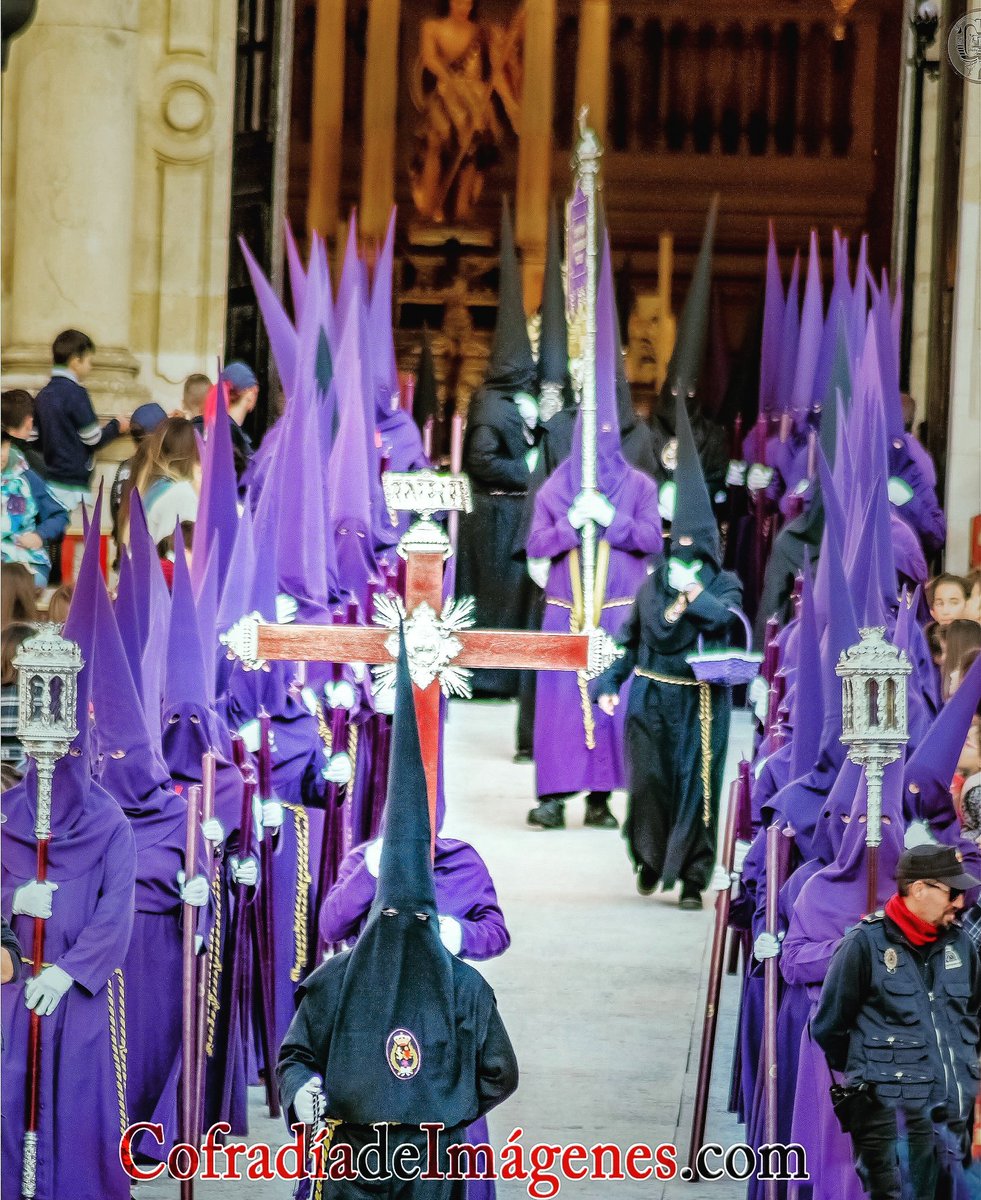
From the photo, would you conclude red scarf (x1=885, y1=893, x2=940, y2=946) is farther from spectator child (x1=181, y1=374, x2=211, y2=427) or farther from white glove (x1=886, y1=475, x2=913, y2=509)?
white glove (x1=886, y1=475, x2=913, y2=509)

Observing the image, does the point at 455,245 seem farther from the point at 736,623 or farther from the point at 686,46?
the point at 736,623

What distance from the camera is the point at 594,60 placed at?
20.1 meters

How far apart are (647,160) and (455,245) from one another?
68.8 inches

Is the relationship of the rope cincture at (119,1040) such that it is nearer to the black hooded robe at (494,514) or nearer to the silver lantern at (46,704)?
the silver lantern at (46,704)

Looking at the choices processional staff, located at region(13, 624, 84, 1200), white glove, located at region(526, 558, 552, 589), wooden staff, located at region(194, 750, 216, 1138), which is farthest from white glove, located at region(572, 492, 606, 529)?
processional staff, located at region(13, 624, 84, 1200)

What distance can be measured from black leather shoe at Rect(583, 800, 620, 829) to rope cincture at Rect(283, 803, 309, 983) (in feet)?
11.5

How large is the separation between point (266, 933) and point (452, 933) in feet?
7.22

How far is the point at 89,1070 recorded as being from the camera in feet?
22.8

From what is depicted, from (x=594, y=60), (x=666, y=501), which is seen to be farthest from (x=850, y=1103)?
(x=594, y=60)

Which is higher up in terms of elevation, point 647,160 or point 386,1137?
point 647,160

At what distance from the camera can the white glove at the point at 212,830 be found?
7.48m

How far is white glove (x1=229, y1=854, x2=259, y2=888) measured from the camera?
26.1ft

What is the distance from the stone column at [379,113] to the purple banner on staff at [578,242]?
8924mm

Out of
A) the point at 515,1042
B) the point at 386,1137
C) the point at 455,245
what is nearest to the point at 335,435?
the point at 515,1042
